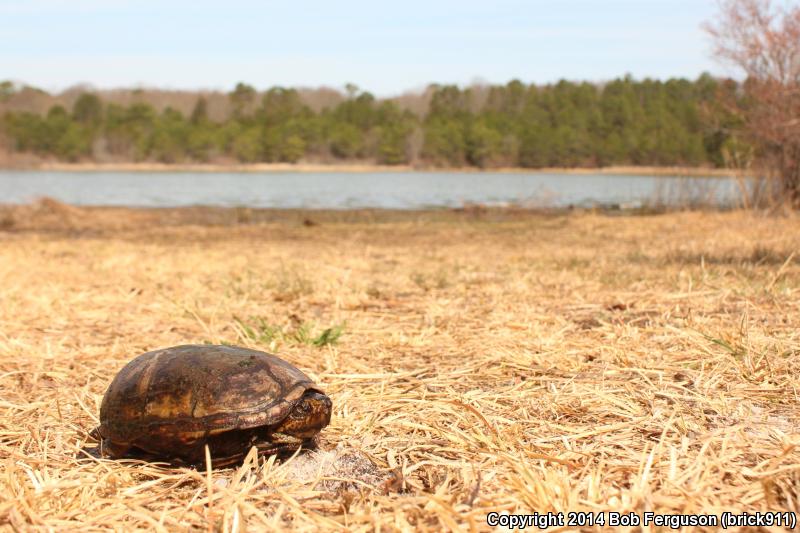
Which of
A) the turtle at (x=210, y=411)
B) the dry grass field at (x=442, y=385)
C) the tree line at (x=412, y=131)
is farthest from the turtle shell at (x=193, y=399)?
the tree line at (x=412, y=131)

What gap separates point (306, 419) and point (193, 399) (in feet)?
1.47

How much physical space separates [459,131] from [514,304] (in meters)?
91.8

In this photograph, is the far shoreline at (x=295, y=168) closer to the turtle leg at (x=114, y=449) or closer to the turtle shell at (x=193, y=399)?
the turtle shell at (x=193, y=399)

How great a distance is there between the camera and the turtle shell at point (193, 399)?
268 cm

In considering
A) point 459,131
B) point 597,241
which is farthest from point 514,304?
point 459,131

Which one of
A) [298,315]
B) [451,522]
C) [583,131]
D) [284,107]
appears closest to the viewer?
[451,522]

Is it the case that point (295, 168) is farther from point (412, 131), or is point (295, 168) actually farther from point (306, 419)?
point (306, 419)

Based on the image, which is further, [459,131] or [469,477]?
[459,131]

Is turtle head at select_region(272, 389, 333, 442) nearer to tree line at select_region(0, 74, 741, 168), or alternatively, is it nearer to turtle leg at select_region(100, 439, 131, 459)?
turtle leg at select_region(100, 439, 131, 459)

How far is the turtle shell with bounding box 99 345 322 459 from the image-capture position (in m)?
2.68

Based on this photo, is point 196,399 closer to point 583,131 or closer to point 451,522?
point 451,522

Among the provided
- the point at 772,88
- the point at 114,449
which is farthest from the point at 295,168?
the point at 114,449

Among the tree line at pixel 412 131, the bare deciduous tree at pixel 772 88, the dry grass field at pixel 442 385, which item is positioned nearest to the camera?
the dry grass field at pixel 442 385

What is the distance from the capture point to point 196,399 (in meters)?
2.72
